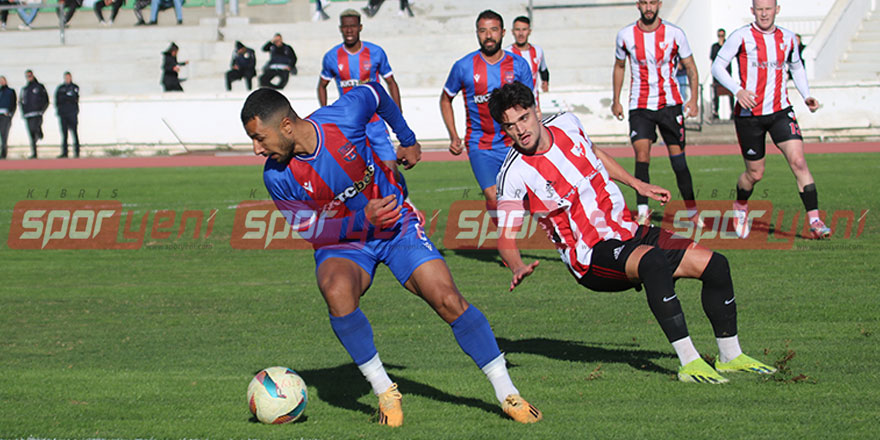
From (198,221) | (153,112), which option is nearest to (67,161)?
(153,112)

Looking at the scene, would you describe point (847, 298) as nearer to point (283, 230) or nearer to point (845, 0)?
point (283, 230)

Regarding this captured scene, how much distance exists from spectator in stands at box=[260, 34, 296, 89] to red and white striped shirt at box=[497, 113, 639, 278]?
26.5 metres

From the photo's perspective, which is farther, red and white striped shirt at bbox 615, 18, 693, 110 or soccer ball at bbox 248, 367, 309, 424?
red and white striped shirt at bbox 615, 18, 693, 110

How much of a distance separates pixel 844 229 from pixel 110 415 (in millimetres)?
8616

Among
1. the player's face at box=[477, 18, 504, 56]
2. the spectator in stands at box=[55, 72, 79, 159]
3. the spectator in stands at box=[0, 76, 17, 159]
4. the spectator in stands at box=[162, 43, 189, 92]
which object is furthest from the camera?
the spectator in stands at box=[162, 43, 189, 92]

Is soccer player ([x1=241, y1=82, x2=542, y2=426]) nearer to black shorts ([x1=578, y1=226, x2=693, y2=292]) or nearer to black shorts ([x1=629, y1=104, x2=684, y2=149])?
black shorts ([x1=578, y1=226, x2=693, y2=292])

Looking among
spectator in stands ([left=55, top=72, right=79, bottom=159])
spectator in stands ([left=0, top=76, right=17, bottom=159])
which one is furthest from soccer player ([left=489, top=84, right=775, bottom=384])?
Answer: spectator in stands ([left=0, top=76, right=17, bottom=159])

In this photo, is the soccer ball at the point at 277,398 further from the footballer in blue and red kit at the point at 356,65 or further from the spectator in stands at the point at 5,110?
the spectator in stands at the point at 5,110

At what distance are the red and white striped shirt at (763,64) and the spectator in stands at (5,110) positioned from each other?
2474cm

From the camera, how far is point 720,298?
5742mm

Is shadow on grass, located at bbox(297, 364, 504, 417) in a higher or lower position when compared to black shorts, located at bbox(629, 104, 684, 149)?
lower

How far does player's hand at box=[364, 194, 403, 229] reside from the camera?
5152 millimetres

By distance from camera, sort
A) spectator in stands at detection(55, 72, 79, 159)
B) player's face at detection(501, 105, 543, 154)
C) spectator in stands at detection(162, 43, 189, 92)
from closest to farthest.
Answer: player's face at detection(501, 105, 543, 154)
spectator in stands at detection(55, 72, 79, 159)
spectator in stands at detection(162, 43, 189, 92)

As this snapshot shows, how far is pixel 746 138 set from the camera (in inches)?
432
